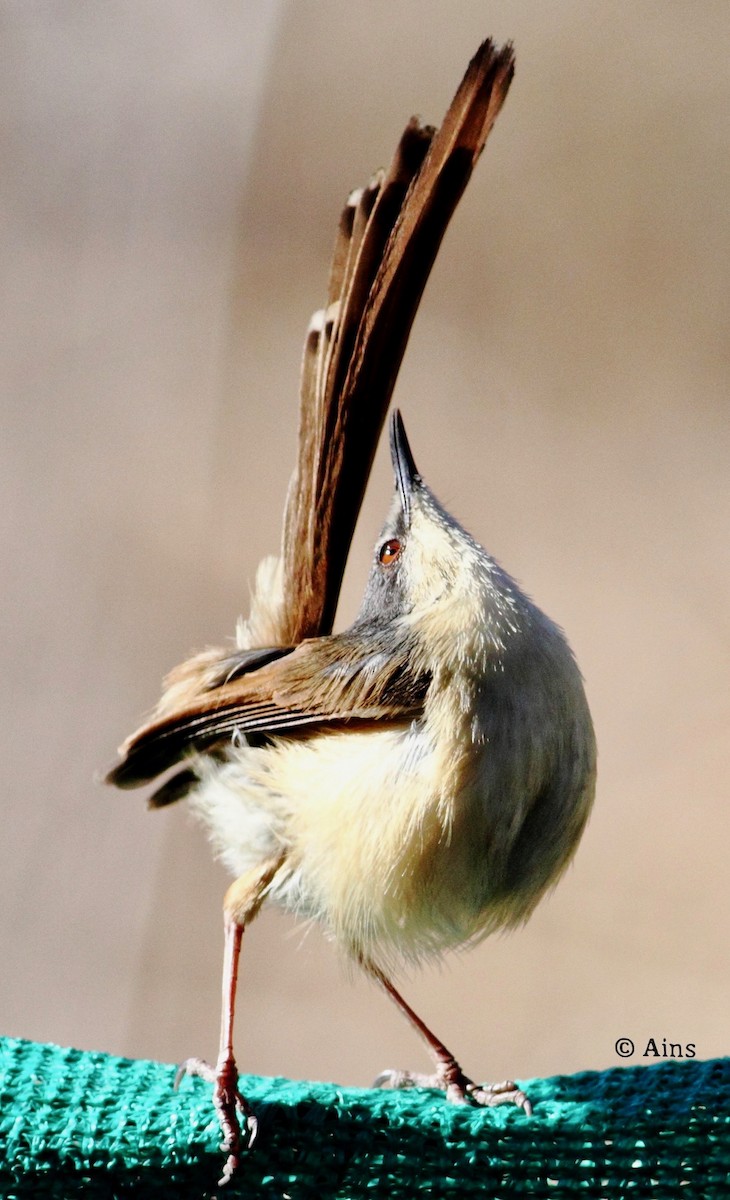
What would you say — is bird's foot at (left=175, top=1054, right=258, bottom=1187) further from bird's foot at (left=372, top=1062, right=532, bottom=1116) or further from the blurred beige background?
the blurred beige background

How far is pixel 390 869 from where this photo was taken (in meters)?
1.16

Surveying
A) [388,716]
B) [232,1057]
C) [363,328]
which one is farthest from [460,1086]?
[363,328]

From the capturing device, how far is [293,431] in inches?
118

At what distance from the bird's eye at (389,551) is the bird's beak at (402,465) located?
40 millimetres

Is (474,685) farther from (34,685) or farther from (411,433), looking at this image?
(34,685)

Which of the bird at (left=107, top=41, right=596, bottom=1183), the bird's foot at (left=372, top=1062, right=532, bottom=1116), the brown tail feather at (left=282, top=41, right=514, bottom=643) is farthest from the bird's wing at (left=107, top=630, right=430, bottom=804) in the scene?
the bird's foot at (left=372, top=1062, right=532, bottom=1116)

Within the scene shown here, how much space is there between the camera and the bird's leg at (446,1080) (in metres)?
1.24

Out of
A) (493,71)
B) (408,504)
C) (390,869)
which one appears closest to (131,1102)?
(390,869)

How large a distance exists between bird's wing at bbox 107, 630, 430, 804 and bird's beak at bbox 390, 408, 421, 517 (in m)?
0.18

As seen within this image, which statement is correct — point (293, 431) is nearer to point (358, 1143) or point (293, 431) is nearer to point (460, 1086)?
point (460, 1086)

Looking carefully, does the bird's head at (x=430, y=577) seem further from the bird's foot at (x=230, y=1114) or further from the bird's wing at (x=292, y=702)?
the bird's foot at (x=230, y=1114)

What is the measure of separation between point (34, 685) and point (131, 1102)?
2059mm

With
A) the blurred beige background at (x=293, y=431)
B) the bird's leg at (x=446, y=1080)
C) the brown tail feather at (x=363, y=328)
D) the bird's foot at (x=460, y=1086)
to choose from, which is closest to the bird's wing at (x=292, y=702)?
the brown tail feather at (x=363, y=328)

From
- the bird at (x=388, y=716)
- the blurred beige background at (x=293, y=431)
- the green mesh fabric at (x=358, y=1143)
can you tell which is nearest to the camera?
the green mesh fabric at (x=358, y=1143)
